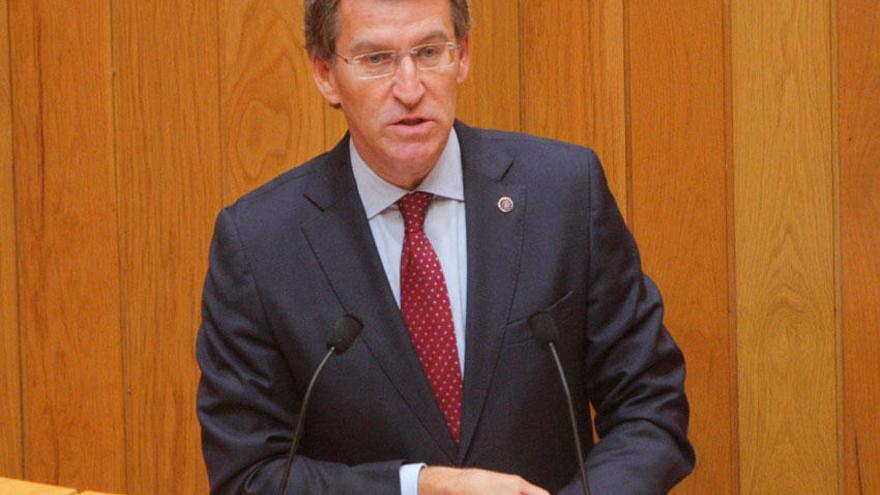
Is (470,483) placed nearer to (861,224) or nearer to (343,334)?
(343,334)

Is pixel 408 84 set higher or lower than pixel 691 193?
higher

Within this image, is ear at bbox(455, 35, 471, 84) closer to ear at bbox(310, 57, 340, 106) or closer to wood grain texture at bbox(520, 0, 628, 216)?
ear at bbox(310, 57, 340, 106)

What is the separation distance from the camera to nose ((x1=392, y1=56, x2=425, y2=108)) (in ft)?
7.02

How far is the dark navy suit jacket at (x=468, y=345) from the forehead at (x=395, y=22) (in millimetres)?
221

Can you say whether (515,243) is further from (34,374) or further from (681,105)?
(34,374)

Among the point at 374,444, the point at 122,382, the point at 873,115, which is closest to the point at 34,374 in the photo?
the point at 122,382

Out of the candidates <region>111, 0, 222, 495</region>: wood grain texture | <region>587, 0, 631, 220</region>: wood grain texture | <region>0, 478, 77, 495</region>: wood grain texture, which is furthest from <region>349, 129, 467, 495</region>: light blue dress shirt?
<region>111, 0, 222, 495</region>: wood grain texture

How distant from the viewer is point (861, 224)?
2.73m

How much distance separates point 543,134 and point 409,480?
3.56 ft

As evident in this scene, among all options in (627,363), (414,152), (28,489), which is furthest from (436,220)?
(28,489)

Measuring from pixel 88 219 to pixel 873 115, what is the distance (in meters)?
1.60

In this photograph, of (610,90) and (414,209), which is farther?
(610,90)

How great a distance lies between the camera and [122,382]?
322 centimetres

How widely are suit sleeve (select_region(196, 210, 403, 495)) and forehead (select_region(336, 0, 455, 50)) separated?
34 cm
